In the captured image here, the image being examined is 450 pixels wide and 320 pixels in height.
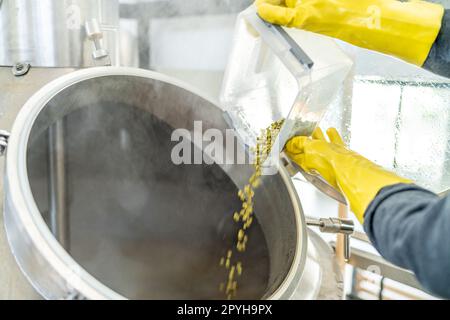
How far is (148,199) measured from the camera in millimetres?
1278

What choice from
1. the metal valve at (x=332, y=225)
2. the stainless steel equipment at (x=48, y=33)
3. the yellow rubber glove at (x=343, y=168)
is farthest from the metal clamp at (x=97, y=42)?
the metal valve at (x=332, y=225)

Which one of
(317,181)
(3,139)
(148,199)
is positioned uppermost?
(3,139)

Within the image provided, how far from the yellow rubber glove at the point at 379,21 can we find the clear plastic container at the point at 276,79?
0.06 meters

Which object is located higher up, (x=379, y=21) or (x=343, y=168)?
(x=379, y=21)

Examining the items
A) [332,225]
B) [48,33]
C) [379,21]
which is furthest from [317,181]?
[48,33]

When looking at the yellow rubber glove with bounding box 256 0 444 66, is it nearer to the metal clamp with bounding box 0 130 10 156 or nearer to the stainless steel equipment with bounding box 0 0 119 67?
the stainless steel equipment with bounding box 0 0 119 67

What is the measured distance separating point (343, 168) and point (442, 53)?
353 millimetres

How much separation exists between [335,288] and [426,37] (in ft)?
2.00

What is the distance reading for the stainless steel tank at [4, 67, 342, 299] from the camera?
979mm

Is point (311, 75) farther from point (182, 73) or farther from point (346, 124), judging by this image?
point (182, 73)

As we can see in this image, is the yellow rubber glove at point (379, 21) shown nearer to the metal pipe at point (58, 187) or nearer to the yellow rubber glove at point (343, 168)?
the yellow rubber glove at point (343, 168)

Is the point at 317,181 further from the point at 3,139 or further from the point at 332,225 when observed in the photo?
the point at 3,139

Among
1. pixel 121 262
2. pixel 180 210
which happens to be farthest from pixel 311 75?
pixel 121 262

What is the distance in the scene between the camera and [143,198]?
1.28m
